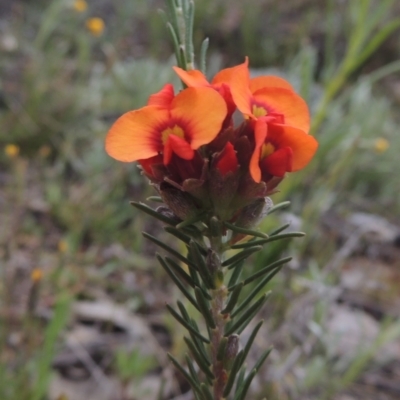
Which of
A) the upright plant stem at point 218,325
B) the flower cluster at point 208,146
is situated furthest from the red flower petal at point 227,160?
the upright plant stem at point 218,325

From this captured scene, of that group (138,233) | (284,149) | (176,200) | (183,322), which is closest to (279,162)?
(284,149)

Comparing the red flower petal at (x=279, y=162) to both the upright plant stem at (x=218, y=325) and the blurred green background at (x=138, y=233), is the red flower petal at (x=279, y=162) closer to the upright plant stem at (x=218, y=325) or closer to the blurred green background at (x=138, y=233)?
the upright plant stem at (x=218, y=325)

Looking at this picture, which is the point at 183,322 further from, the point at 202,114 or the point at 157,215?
the point at 202,114

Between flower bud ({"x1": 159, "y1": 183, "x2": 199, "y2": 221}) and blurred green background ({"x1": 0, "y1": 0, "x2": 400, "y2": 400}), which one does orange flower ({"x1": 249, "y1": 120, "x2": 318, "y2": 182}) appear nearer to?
flower bud ({"x1": 159, "y1": 183, "x2": 199, "y2": 221})

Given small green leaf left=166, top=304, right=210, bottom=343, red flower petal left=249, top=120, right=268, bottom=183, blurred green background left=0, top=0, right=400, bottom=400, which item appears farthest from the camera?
blurred green background left=0, top=0, right=400, bottom=400

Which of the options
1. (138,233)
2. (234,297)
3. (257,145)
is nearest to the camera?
(257,145)

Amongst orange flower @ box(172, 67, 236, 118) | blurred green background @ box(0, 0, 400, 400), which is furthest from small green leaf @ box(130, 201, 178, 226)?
blurred green background @ box(0, 0, 400, 400)

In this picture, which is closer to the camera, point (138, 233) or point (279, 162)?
point (279, 162)
